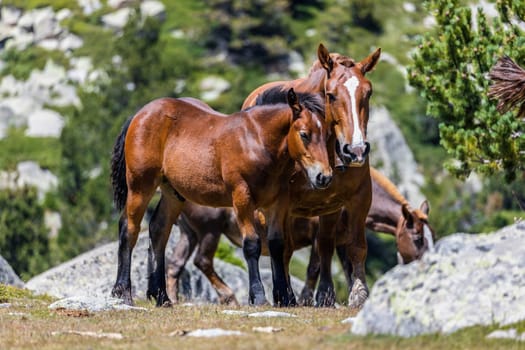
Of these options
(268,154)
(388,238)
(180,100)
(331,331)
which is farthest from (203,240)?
(388,238)

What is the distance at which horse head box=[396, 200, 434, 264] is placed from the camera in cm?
2278

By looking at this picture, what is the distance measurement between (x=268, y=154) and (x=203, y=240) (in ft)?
25.5

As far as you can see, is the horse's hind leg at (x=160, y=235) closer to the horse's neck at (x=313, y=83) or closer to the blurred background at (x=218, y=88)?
the horse's neck at (x=313, y=83)

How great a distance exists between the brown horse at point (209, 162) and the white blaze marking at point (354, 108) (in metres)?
0.45

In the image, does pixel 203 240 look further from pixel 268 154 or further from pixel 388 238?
pixel 388 238

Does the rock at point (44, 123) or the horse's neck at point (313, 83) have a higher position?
the horse's neck at point (313, 83)

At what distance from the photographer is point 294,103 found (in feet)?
51.0

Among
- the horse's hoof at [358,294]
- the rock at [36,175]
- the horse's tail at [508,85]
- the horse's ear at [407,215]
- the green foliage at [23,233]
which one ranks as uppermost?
the horse's tail at [508,85]

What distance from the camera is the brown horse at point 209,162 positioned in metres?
15.5

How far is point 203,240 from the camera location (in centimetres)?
2305

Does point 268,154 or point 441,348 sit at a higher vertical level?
point 441,348

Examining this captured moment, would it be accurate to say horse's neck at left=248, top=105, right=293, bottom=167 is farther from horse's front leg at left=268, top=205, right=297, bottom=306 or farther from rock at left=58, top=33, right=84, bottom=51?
rock at left=58, top=33, right=84, bottom=51

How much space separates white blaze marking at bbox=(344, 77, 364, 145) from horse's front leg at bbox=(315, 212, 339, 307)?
294 centimetres

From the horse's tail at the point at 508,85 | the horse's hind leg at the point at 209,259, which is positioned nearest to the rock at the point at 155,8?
the horse's hind leg at the point at 209,259
